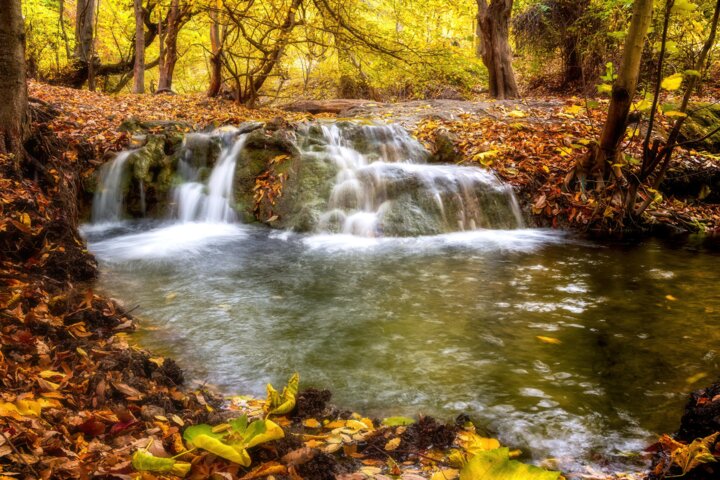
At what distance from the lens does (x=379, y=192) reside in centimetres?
823

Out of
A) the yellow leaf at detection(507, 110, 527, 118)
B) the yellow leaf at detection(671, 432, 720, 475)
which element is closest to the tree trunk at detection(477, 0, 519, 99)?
the yellow leaf at detection(507, 110, 527, 118)

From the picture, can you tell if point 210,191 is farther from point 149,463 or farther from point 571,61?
point 571,61

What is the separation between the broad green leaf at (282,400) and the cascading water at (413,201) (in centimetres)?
500

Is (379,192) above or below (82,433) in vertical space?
above

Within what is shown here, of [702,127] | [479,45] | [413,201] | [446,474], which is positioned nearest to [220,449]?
[446,474]

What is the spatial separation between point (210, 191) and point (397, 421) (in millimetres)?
7026

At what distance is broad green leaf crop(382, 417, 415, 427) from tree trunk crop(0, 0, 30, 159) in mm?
4954

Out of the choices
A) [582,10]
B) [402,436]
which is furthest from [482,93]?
[402,436]

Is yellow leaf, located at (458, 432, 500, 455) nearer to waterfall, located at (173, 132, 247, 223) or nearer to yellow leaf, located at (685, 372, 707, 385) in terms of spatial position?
yellow leaf, located at (685, 372, 707, 385)

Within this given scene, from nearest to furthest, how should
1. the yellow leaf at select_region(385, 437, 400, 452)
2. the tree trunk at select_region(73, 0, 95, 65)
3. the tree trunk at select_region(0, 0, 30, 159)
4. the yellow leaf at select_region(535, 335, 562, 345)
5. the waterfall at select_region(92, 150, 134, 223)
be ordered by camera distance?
the yellow leaf at select_region(385, 437, 400, 452), the yellow leaf at select_region(535, 335, 562, 345), the tree trunk at select_region(0, 0, 30, 159), the waterfall at select_region(92, 150, 134, 223), the tree trunk at select_region(73, 0, 95, 65)

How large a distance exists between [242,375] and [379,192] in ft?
17.5

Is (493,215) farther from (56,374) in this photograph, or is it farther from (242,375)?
(56,374)

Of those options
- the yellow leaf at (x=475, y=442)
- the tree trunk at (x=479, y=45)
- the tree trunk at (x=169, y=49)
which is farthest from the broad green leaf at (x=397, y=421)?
the tree trunk at (x=169, y=49)

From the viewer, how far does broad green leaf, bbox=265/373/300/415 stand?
8.81 ft
